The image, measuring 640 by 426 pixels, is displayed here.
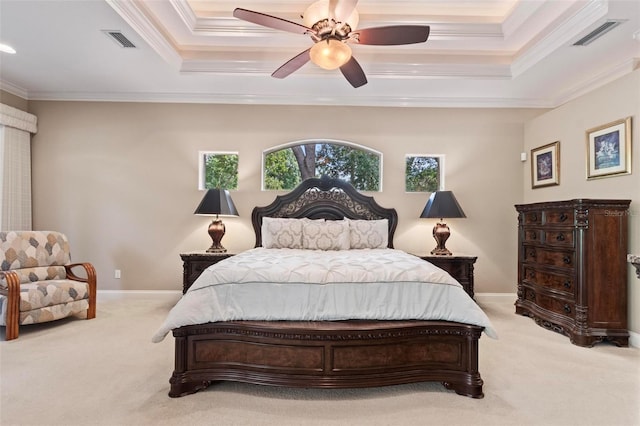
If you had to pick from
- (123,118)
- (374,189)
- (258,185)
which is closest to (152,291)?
(258,185)

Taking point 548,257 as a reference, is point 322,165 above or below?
above

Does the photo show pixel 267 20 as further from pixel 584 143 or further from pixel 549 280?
pixel 549 280

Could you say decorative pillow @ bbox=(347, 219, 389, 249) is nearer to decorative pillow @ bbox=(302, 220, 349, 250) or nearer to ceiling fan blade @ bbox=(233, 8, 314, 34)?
decorative pillow @ bbox=(302, 220, 349, 250)

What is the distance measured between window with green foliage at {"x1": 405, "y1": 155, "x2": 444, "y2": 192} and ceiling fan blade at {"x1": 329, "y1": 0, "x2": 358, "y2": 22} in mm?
2628

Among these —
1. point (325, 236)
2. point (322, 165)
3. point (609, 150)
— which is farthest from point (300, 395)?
point (609, 150)

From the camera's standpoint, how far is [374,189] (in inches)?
179

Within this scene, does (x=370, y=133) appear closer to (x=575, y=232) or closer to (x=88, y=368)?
(x=575, y=232)

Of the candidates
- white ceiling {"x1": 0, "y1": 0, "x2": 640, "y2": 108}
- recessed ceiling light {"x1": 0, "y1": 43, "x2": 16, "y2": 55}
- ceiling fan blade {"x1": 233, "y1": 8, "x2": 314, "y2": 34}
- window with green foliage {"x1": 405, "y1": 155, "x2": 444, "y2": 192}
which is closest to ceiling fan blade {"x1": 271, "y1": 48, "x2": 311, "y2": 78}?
ceiling fan blade {"x1": 233, "y1": 8, "x2": 314, "y2": 34}

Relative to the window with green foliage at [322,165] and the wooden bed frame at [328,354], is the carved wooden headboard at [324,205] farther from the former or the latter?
the wooden bed frame at [328,354]

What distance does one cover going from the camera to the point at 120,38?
9.87ft

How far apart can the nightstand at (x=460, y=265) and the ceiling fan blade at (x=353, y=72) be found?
2169 millimetres

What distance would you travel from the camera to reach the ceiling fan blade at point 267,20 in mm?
2264

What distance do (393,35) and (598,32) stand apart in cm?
206

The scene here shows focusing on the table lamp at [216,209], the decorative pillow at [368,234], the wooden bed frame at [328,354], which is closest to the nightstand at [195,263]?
the table lamp at [216,209]
